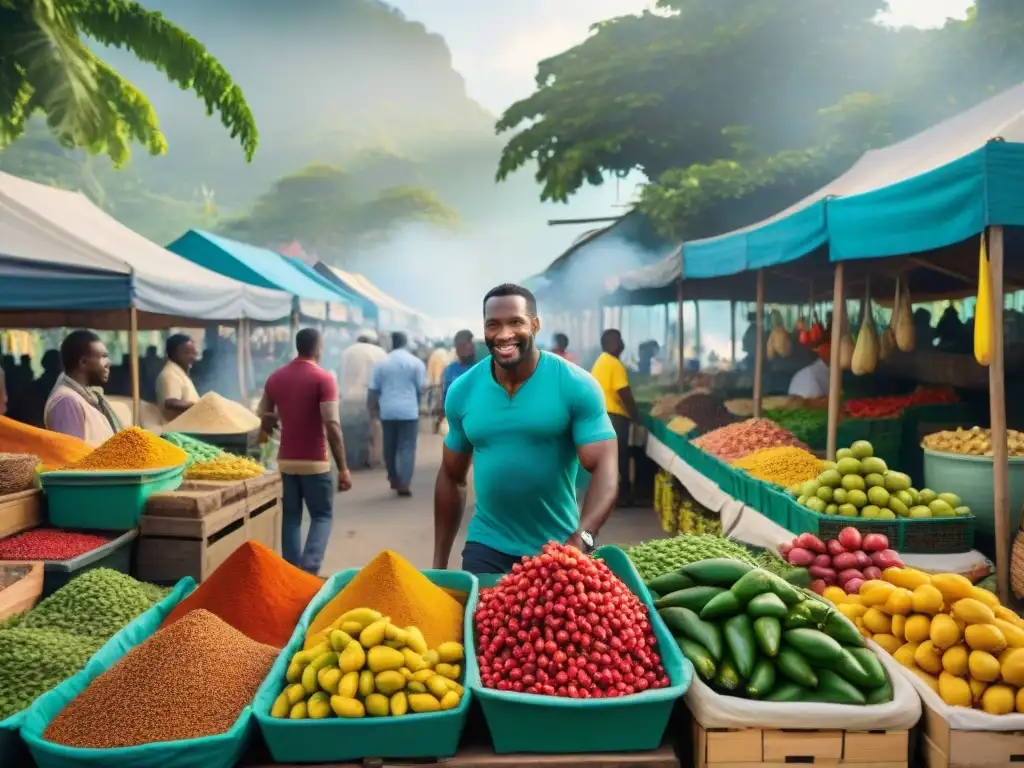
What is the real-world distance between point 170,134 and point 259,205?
2284 inches

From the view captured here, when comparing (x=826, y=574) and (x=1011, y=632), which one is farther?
(x=826, y=574)

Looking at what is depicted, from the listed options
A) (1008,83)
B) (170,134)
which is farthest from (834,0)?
(170,134)

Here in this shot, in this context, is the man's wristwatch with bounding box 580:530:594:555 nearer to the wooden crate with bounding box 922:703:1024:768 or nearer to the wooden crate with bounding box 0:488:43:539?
the wooden crate with bounding box 922:703:1024:768

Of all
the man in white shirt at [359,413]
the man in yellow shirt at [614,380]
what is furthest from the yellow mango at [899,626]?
the man in white shirt at [359,413]

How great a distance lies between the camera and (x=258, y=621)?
2.44m

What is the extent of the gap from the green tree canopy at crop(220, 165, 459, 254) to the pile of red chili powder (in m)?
73.5

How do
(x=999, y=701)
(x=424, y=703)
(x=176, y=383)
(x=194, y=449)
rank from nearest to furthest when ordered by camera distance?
(x=424, y=703) → (x=999, y=701) → (x=194, y=449) → (x=176, y=383)

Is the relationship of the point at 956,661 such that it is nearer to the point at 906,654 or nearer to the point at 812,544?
the point at 906,654

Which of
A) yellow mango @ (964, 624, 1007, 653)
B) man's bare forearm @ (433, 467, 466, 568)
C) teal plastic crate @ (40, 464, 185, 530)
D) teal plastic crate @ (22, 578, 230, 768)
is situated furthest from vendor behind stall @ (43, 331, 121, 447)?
yellow mango @ (964, 624, 1007, 653)

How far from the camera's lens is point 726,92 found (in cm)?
1739

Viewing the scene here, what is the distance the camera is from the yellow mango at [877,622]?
2.39 m

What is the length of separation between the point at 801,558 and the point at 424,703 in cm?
194

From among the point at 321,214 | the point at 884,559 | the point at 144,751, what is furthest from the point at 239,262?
the point at 321,214

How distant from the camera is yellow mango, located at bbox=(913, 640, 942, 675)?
215 centimetres
